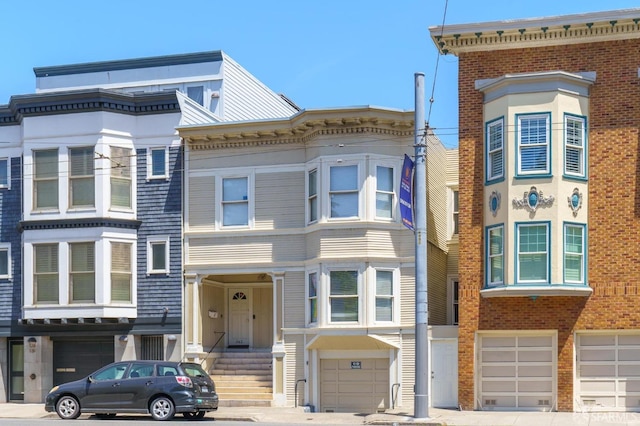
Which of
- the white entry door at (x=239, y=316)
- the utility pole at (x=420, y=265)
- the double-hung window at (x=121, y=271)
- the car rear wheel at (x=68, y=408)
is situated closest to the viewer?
the utility pole at (x=420, y=265)

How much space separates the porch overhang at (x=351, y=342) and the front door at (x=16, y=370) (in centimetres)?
914

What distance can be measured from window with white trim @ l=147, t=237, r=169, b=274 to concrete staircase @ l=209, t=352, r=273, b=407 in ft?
10.5

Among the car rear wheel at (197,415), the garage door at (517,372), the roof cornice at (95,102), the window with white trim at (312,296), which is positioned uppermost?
the roof cornice at (95,102)

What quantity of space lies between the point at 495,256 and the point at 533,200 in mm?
1762

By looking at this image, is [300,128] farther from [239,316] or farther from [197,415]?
[197,415]

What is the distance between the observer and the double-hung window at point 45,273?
30312mm

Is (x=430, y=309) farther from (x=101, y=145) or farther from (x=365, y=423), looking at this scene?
(x=101, y=145)

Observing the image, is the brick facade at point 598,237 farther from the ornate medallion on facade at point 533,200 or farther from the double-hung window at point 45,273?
the double-hung window at point 45,273

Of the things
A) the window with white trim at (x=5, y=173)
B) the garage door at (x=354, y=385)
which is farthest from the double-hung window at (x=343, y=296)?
the window with white trim at (x=5, y=173)

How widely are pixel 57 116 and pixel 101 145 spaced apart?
1.65 m

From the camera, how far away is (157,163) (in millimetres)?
30656

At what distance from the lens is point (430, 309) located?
2989 centimetres

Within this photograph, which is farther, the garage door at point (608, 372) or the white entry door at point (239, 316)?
the white entry door at point (239, 316)

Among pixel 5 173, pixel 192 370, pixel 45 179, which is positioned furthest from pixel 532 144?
pixel 5 173
